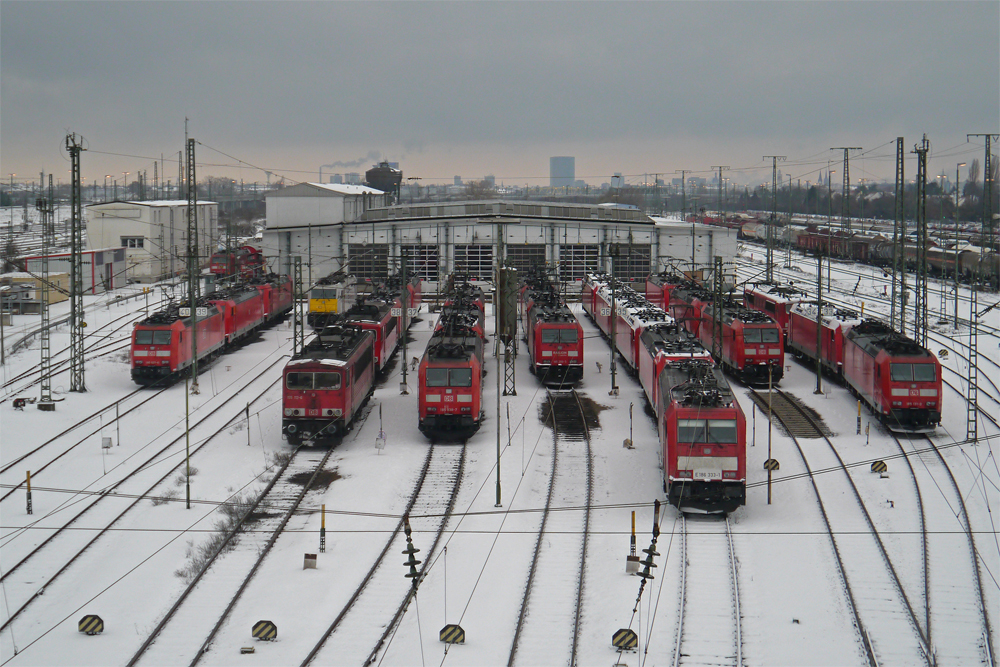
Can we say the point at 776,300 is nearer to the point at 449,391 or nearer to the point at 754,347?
the point at 754,347

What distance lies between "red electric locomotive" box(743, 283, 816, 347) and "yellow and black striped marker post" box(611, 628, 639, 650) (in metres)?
28.5

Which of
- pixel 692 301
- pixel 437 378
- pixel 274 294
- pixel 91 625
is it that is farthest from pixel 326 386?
pixel 274 294

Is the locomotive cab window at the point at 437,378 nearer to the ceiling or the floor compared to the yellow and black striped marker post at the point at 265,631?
nearer to the ceiling

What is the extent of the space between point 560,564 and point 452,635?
417 centimetres

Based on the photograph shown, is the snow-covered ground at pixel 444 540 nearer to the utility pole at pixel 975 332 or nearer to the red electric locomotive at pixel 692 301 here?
the utility pole at pixel 975 332

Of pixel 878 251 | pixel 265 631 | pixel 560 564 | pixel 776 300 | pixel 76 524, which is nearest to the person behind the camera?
pixel 265 631

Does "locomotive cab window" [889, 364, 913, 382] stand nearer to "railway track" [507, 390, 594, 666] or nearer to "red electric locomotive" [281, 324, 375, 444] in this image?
"railway track" [507, 390, 594, 666]

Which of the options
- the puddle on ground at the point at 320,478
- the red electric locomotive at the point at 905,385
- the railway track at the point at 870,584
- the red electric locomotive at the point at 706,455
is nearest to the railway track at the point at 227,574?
the puddle on ground at the point at 320,478

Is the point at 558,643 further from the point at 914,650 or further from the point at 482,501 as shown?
the point at 482,501

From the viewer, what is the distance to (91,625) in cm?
1670

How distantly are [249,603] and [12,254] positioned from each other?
2900 inches

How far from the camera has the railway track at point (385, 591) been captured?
16.2 meters

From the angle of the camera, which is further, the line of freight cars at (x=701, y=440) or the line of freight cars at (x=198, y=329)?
the line of freight cars at (x=198, y=329)

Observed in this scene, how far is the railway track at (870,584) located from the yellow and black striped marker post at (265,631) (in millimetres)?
10073
